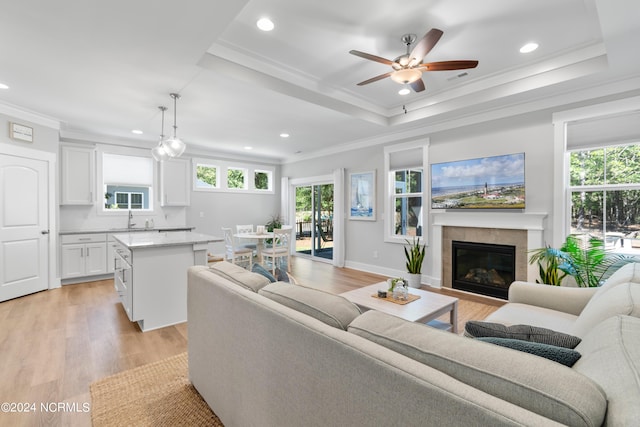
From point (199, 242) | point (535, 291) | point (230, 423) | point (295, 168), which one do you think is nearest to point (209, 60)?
point (199, 242)

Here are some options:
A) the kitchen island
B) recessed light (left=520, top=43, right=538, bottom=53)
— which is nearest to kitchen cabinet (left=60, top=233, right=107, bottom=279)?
the kitchen island

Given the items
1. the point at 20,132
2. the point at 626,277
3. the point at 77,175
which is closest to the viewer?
the point at 626,277

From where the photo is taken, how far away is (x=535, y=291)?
2322 mm

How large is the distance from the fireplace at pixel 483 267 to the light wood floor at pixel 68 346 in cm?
20

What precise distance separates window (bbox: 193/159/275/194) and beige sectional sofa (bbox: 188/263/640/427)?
18.2ft

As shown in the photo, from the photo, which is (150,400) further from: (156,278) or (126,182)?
(126,182)

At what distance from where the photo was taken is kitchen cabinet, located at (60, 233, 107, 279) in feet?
15.3

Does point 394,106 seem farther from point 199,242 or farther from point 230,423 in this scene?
point 230,423

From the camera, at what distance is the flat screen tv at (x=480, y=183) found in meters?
3.82

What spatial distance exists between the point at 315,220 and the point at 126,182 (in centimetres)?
400

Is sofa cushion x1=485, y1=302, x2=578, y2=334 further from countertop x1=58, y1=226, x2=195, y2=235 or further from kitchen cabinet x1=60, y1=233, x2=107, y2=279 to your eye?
kitchen cabinet x1=60, y1=233, x2=107, y2=279

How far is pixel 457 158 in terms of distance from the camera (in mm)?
4383

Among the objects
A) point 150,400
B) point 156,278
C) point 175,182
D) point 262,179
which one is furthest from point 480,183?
point 175,182

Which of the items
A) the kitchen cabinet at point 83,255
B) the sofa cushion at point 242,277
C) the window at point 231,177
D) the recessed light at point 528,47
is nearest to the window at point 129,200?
the kitchen cabinet at point 83,255
